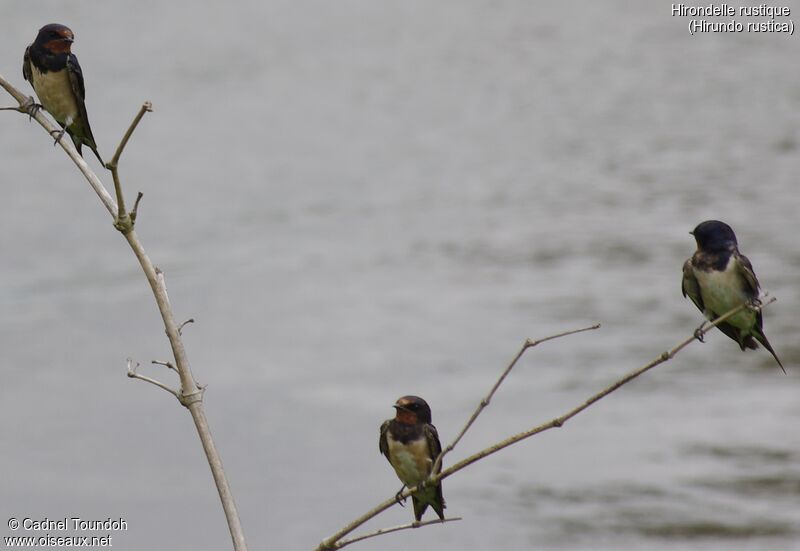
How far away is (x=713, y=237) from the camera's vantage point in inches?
153

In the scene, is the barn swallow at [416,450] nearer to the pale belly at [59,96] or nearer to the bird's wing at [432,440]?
the bird's wing at [432,440]

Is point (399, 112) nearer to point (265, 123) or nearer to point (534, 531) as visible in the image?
point (265, 123)

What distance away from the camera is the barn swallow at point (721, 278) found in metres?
3.70

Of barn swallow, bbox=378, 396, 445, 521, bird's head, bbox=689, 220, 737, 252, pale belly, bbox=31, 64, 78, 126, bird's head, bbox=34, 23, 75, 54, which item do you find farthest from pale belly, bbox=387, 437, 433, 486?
bird's head, bbox=34, 23, 75, 54

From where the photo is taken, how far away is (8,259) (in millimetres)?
14641

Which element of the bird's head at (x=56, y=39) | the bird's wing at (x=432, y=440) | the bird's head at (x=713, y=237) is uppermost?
the bird's head at (x=56, y=39)

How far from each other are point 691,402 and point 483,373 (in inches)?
63.8

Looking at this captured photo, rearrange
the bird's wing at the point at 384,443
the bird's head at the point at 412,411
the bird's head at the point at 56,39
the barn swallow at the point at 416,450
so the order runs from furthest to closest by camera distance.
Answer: the bird's head at the point at 56,39, the bird's wing at the point at 384,443, the barn swallow at the point at 416,450, the bird's head at the point at 412,411

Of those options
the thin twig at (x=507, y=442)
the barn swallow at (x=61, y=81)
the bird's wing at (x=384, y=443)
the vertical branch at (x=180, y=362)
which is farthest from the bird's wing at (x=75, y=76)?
the thin twig at (x=507, y=442)

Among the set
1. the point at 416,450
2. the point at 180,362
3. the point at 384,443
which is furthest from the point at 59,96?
the point at 180,362

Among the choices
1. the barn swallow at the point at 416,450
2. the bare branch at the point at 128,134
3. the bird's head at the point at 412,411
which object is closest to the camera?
the bare branch at the point at 128,134

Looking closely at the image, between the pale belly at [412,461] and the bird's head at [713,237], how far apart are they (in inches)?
36.9

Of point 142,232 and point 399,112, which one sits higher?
point 399,112

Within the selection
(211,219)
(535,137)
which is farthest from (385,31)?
(211,219)
